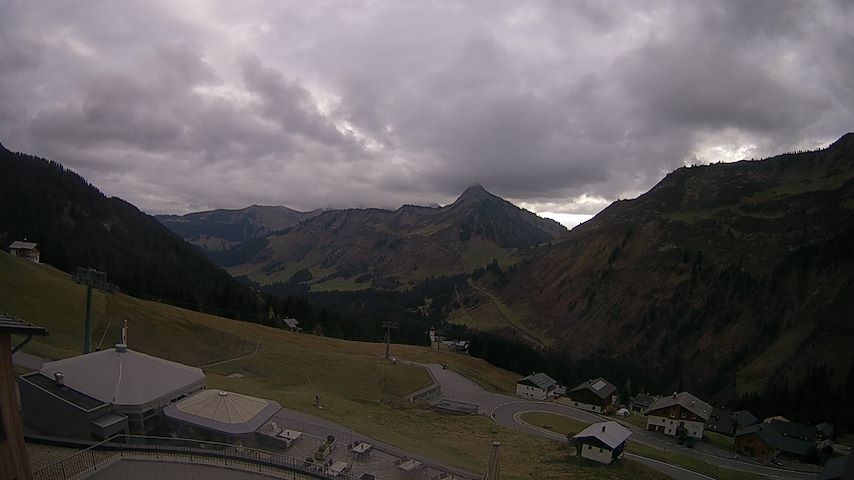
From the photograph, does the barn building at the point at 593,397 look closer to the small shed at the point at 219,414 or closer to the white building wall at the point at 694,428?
the white building wall at the point at 694,428

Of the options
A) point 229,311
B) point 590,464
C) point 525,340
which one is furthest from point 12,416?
point 525,340

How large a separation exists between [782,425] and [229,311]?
320ft

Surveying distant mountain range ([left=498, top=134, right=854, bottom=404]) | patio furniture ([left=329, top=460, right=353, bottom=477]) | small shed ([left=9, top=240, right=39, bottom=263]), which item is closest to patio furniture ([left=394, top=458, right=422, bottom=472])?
patio furniture ([left=329, top=460, right=353, bottom=477])

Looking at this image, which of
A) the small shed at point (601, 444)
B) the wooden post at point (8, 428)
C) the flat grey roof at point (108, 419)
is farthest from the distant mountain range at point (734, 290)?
the wooden post at point (8, 428)

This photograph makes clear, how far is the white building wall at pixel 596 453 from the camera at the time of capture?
38.6 metres

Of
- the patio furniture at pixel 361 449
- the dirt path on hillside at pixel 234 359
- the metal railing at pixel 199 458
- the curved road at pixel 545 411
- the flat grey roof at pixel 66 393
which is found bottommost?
the curved road at pixel 545 411

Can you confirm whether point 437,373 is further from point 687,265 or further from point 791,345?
point 687,265

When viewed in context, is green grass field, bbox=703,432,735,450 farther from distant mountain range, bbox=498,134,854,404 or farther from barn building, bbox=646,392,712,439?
distant mountain range, bbox=498,134,854,404

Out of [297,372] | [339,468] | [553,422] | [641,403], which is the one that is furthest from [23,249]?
[641,403]

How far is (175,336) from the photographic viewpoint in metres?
58.2

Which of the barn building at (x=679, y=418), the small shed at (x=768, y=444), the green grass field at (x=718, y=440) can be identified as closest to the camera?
the small shed at (x=768, y=444)

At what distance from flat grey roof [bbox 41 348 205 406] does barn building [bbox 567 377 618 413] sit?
63176mm

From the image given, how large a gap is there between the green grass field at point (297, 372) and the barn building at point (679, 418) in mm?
24213

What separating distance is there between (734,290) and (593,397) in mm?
92732
